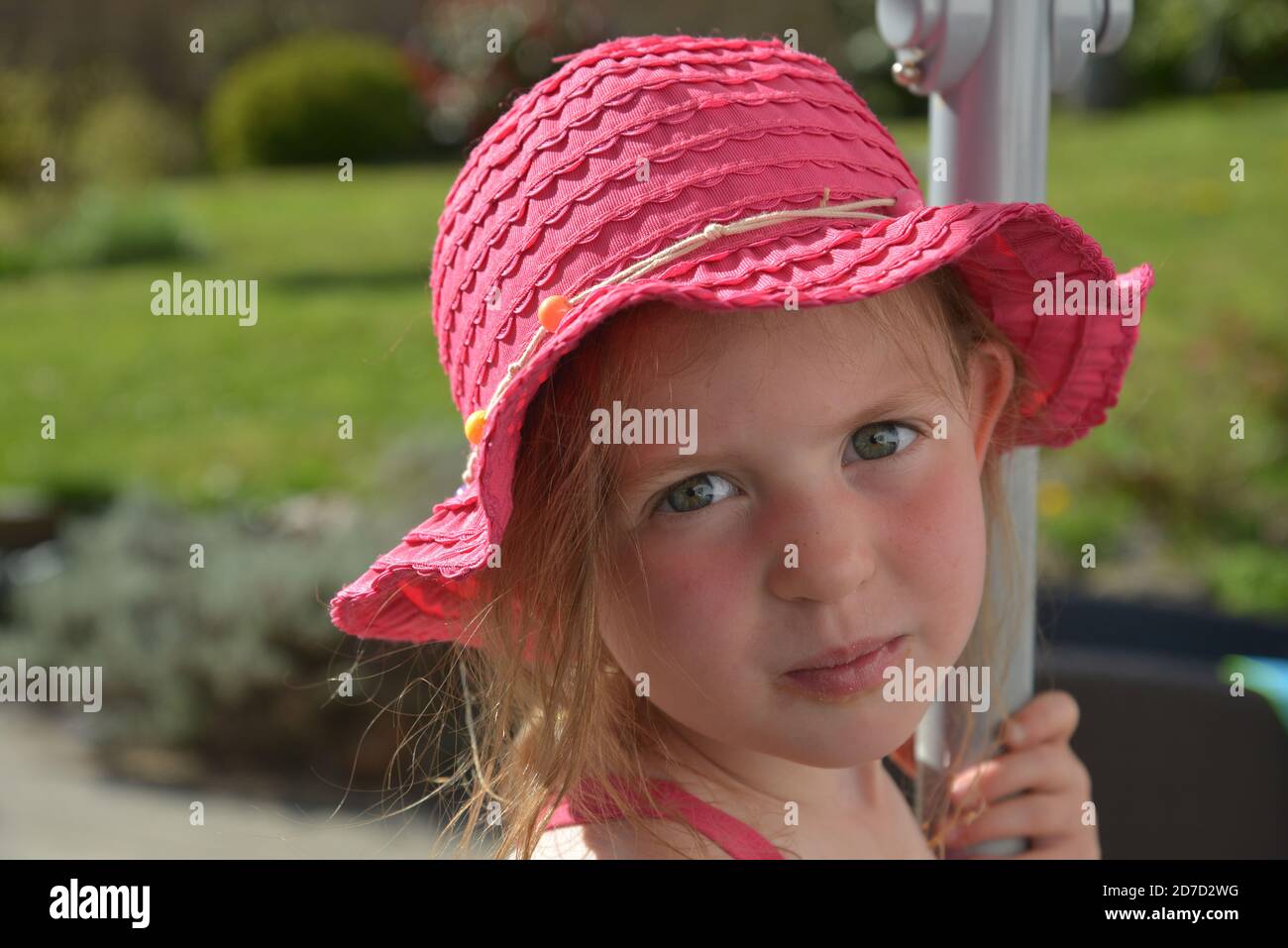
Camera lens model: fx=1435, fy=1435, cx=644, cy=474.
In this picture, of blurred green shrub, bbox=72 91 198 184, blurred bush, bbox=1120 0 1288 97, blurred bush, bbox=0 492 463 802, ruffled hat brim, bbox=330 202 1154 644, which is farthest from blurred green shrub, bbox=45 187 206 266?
ruffled hat brim, bbox=330 202 1154 644

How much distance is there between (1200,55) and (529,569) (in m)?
8.84

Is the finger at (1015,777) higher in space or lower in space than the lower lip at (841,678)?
lower

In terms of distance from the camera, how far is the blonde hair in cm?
120

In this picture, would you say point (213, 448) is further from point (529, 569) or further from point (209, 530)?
point (529, 569)

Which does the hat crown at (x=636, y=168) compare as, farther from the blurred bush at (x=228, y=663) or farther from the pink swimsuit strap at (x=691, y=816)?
the blurred bush at (x=228, y=663)

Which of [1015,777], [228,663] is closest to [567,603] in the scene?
[1015,777]

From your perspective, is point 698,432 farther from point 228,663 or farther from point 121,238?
point 121,238

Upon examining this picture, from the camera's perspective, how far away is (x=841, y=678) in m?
1.20

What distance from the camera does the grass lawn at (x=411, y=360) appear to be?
4125 mm

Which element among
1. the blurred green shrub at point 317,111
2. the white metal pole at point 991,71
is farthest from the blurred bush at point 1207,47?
the white metal pole at point 991,71

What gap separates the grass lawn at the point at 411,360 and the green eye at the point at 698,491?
2.64 m

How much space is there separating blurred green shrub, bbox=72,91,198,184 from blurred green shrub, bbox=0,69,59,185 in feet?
0.67

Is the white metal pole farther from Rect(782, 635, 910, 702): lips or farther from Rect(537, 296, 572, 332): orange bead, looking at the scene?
Rect(537, 296, 572, 332): orange bead
